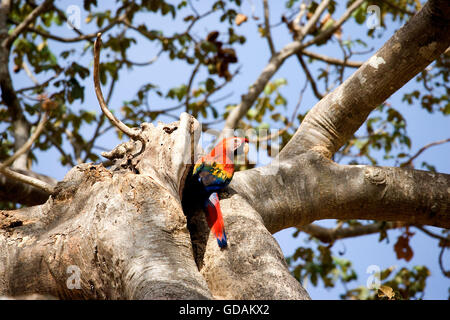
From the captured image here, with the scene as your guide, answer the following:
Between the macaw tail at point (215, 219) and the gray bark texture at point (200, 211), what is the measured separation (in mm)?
36

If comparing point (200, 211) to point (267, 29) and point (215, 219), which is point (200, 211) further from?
point (267, 29)

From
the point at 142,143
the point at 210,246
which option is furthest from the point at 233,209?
the point at 142,143

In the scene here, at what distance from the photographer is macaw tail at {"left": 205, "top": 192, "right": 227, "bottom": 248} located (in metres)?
2.16

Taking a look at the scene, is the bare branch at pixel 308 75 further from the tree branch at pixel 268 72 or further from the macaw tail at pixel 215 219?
the macaw tail at pixel 215 219

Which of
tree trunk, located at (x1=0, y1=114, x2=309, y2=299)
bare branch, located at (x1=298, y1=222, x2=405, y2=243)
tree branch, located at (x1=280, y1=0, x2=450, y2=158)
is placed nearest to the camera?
tree trunk, located at (x1=0, y1=114, x2=309, y2=299)

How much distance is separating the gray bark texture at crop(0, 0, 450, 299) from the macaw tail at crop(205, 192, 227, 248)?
4cm

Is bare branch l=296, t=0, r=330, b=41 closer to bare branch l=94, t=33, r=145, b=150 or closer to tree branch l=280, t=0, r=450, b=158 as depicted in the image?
tree branch l=280, t=0, r=450, b=158

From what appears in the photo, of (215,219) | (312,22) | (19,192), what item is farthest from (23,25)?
(215,219)

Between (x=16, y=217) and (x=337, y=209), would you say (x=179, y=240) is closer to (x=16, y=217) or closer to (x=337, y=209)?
(x=16, y=217)

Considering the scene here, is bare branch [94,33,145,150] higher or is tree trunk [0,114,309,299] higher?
bare branch [94,33,145,150]

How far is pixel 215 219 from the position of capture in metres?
2.27

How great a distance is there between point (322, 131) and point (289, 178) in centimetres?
41

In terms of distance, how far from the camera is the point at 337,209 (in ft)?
8.92

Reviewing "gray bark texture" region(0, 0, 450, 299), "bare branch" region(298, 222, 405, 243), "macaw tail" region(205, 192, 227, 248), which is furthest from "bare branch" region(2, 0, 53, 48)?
"bare branch" region(298, 222, 405, 243)
